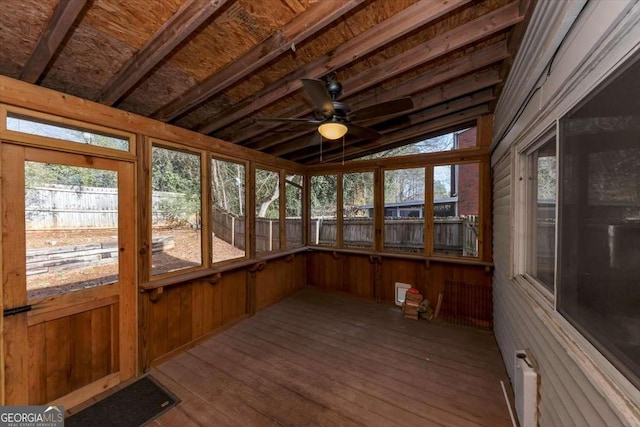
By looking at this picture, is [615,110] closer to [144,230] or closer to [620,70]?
[620,70]

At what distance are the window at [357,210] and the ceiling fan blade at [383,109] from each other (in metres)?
2.24

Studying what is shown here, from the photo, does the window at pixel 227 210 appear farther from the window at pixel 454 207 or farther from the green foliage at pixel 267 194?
the window at pixel 454 207

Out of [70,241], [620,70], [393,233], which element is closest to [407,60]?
[620,70]

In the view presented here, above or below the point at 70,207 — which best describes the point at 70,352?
below

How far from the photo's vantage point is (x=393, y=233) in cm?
432

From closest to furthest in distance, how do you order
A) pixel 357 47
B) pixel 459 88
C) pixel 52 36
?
1. pixel 52 36
2. pixel 357 47
3. pixel 459 88

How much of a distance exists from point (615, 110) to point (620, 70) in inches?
5.8

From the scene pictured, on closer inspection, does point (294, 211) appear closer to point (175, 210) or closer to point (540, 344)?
point (175, 210)

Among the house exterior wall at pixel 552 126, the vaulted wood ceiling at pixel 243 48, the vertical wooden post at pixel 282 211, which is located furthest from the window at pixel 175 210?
the house exterior wall at pixel 552 126

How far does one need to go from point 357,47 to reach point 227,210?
8.72 ft

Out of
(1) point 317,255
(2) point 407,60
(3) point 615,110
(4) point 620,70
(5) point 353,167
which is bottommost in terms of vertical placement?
(1) point 317,255

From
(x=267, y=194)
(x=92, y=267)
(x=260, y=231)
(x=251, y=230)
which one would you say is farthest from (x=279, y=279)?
(x=92, y=267)

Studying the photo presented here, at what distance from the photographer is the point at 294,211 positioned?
4.97 metres

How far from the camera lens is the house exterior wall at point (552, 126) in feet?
2.97
